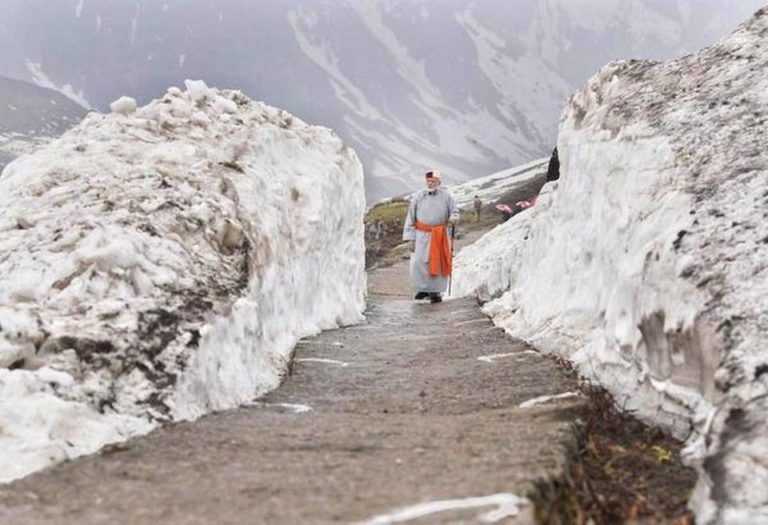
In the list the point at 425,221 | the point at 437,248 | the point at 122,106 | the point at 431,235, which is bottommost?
the point at 437,248

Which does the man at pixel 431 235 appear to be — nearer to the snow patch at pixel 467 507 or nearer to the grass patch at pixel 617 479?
the grass patch at pixel 617 479

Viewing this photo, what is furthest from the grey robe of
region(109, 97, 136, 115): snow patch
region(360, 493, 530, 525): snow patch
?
region(360, 493, 530, 525): snow patch

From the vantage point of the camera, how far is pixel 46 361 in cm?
424

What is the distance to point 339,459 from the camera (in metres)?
3.56

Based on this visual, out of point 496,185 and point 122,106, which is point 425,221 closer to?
point 122,106

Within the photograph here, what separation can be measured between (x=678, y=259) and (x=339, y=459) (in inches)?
94.3

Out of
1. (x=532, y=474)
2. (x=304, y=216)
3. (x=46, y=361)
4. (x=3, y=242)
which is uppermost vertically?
(x=304, y=216)

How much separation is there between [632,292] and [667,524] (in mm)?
2364

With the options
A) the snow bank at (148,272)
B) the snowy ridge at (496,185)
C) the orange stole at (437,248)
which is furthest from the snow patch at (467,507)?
the snowy ridge at (496,185)

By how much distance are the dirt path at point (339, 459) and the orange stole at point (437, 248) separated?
8039mm

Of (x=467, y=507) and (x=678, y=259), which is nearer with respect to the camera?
(x=467, y=507)

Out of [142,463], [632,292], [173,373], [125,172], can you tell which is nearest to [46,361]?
[173,373]

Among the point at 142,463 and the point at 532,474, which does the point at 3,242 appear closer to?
the point at 142,463

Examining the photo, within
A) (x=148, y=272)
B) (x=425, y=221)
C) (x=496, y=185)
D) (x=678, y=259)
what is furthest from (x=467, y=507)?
(x=496, y=185)
